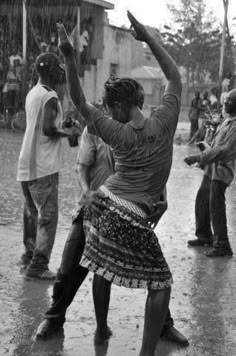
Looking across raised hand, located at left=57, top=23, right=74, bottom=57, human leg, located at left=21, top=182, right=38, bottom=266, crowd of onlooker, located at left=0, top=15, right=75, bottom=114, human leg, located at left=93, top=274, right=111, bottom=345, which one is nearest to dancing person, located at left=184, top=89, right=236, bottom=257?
human leg, located at left=21, top=182, right=38, bottom=266

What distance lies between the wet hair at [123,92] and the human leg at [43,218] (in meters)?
1.82

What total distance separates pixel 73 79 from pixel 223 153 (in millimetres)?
2843

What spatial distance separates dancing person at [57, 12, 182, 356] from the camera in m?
3.54

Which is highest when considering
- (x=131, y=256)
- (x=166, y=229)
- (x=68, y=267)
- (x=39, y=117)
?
(x=39, y=117)

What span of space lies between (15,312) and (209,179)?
3.09m

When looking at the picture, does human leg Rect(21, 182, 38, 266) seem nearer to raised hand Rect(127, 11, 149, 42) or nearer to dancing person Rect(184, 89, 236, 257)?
dancing person Rect(184, 89, 236, 257)

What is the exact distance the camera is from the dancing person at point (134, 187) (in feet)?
11.6

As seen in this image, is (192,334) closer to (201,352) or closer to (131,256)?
(201,352)

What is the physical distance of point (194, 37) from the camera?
42562 mm

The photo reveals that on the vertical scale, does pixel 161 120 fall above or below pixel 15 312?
above

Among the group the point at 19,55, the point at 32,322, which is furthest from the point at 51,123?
the point at 19,55

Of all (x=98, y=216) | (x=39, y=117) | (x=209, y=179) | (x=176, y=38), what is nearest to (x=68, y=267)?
(x=98, y=216)

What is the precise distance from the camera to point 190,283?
5488mm

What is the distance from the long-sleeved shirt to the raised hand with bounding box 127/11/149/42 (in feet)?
8.19
